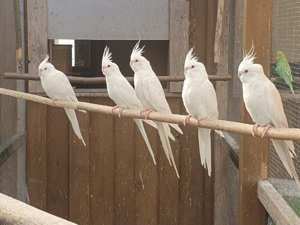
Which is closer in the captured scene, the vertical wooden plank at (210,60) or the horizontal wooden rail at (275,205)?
the horizontal wooden rail at (275,205)

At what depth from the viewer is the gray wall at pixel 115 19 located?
3.87 metres

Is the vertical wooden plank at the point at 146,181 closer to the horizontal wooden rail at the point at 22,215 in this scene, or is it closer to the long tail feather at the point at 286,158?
the long tail feather at the point at 286,158

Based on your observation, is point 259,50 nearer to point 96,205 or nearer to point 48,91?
point 48,91

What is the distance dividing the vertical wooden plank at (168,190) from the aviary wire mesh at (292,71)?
1.37 meters

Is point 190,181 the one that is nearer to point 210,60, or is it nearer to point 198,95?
point 210,60

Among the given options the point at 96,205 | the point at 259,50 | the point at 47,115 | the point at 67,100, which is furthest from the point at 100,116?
the point at 259,50

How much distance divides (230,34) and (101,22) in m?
0.90

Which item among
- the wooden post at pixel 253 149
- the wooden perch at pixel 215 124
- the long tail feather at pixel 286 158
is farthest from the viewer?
the wooden post at pixel 253 149

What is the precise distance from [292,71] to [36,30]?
191 cm

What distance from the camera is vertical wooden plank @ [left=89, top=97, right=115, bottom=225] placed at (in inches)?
158

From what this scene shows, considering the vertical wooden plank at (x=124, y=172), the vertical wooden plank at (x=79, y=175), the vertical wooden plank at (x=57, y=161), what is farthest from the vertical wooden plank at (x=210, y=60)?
the vertical wooden plank at (x=57, y=161)

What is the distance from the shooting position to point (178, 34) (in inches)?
152

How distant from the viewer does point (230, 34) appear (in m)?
3.82

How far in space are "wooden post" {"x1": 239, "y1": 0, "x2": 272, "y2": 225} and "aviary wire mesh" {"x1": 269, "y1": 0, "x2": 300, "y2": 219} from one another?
87mm
